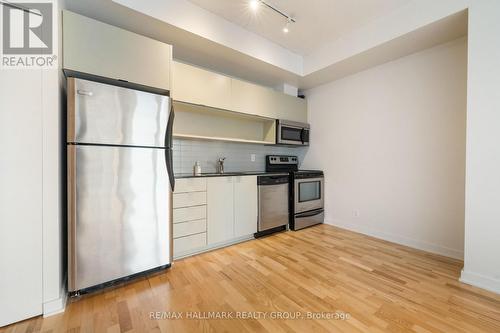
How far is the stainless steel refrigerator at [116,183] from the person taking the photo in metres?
1.65

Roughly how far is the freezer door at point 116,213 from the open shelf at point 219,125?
74 centimetres

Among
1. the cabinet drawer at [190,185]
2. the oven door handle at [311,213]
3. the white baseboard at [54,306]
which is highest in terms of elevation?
the cabinet drawer at [190,185]

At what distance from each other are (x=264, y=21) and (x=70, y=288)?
3.24 meters

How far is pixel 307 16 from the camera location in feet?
8.14

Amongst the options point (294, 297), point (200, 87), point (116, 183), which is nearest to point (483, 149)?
point (294, 297)

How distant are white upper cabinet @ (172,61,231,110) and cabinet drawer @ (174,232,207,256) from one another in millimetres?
1598

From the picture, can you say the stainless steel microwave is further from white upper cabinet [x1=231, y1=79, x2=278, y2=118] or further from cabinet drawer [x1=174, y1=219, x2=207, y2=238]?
cabinet drawer [x1=174, y1=219, x2=207, y2=238]

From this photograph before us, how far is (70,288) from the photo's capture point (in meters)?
1.62

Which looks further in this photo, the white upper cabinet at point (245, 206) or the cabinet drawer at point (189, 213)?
the white upper cabinet at point (245, 206)

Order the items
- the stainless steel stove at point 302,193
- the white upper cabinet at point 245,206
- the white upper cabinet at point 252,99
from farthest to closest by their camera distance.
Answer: the stainless steel stove at point 302,193 < the white upper cabinet at point 252,99 < the white upper cabinet at point 245,206

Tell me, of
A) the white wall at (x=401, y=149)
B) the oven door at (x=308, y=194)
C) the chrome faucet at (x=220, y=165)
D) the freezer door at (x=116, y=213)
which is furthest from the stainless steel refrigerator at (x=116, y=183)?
the white wall at (x=401, y=149)

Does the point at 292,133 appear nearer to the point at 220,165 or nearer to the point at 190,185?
the point at 220,165

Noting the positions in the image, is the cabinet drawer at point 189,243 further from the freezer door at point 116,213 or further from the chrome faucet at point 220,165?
the chrome faucet at point 220,165

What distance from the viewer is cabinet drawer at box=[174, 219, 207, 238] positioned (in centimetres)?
232
